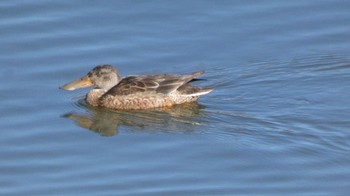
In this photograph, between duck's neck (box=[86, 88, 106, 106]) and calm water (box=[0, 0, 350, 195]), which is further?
duck's neck (box=[86, 88, 106, 106])

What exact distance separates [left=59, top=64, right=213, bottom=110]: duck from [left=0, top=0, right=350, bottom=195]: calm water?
0.56ft

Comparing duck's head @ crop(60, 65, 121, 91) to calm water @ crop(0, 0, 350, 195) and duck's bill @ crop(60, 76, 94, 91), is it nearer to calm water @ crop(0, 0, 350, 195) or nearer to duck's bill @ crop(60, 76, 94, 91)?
duck's bill @ crop(60, 76, 94, 91)

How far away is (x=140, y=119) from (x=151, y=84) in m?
0.74

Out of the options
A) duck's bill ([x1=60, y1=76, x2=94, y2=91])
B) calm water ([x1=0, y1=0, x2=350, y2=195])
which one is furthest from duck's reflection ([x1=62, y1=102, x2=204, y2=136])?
duck's bill ([x1=60, y1=76, x2=94, y2=91])

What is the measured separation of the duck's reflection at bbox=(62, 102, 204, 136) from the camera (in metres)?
15.2

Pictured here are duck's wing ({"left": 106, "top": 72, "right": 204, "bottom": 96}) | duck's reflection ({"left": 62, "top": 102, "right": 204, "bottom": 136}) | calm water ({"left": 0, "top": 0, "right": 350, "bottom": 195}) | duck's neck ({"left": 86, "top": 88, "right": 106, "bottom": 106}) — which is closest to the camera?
calm water ({"left": 0, "top": 0, "right": 350, "bottom": 195})

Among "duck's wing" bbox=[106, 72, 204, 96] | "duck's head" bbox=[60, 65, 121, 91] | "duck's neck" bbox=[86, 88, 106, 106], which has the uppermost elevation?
"duck's head" bbox=[60, 65, 121, 91]

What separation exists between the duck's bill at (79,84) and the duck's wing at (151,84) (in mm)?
327

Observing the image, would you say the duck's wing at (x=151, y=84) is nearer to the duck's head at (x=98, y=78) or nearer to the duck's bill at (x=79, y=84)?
the duck's head at (x=98, y=78)

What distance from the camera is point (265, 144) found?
14102 mm

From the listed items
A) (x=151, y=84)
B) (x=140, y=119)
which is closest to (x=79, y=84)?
(x=151, y=84)

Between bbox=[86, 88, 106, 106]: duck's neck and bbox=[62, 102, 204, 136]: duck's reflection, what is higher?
bbox=[86, 88, 106, 106]: duck's neck

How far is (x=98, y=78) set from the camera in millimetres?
16438

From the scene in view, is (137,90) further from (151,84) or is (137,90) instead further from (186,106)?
(186,106)
